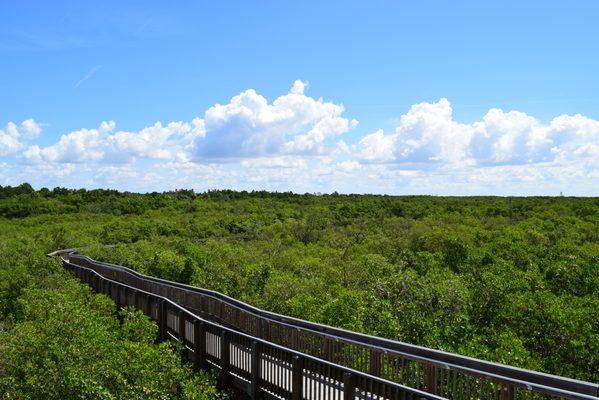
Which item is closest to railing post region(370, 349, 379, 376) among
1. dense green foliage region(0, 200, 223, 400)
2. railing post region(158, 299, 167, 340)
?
dense green foliage region(0, 200, 223, 400)

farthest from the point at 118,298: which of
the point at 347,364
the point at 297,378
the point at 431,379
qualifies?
the point at 431,379

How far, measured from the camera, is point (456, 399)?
8.51 meters

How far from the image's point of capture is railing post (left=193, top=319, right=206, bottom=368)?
47.2ft

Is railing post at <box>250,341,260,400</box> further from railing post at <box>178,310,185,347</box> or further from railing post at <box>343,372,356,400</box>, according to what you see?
railing post at <box>178,310,185,347</box>

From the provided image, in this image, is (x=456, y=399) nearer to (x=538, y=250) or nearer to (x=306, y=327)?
(x=306, y=327)

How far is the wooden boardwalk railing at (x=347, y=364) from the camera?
26.0ft

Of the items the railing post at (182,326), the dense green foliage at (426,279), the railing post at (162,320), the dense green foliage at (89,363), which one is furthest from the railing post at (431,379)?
the railing post at (162,320)

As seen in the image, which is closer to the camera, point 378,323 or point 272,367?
point 272,367

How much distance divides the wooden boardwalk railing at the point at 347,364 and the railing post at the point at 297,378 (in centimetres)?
2

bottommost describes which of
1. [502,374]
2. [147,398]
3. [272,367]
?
[147,398]

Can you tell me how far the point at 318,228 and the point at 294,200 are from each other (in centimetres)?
6308

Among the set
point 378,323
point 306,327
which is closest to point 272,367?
point 306,327

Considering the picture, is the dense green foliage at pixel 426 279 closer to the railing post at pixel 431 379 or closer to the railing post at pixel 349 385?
the railing post at pixel 431 379

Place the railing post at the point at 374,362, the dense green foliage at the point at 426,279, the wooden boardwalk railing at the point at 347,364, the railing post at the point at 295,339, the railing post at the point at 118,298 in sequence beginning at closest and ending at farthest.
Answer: the wooden boardwalk railing at the point at 347,364 → the railing post at the point at 374,362 → the railing post at the point at 295,339 → the dense green foliage at the point at 426,279 → the railing post at the point at 118,298
